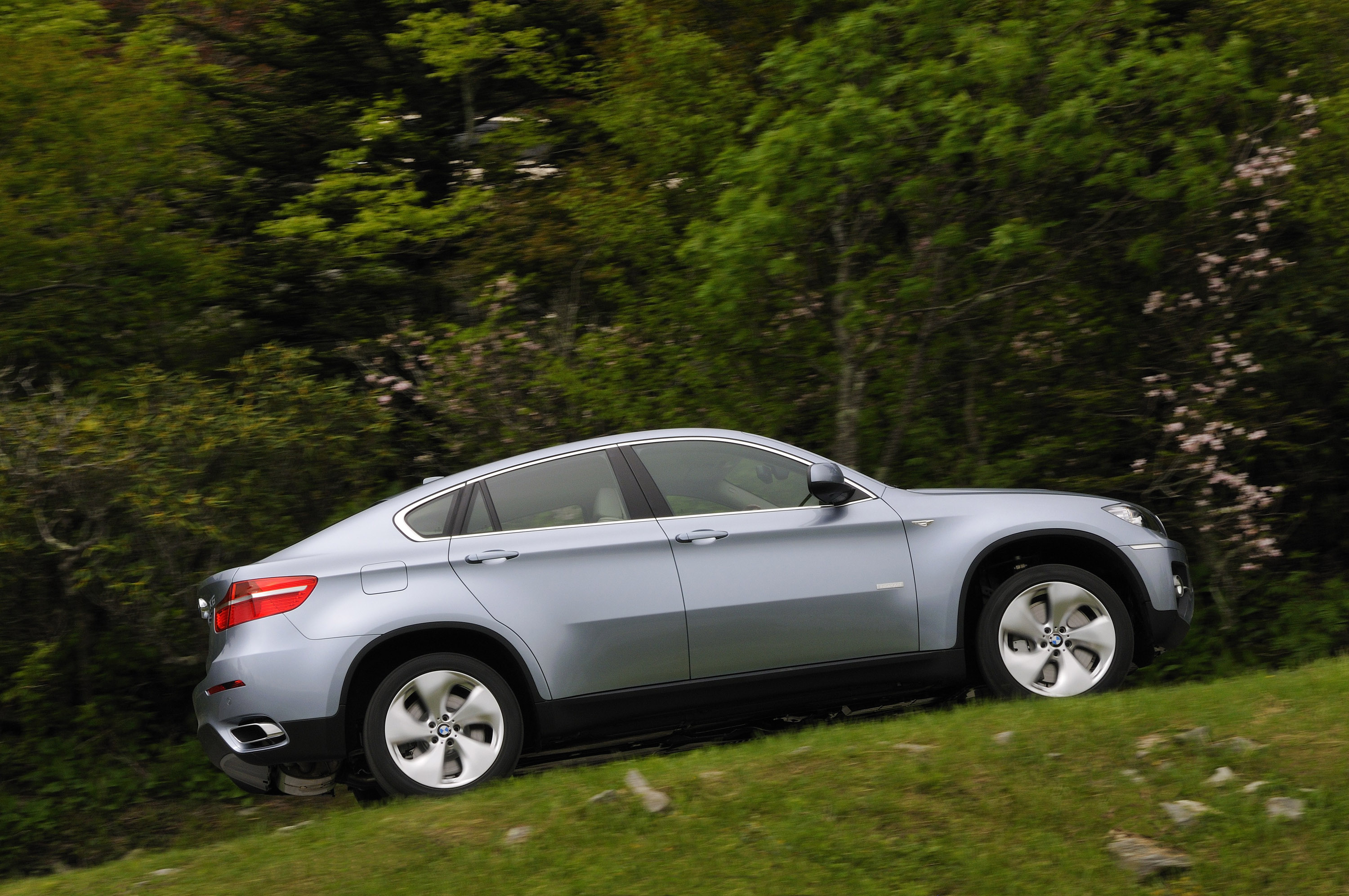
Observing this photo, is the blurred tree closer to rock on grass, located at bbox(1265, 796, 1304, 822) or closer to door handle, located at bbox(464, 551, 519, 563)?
door handle, located at bbox(464, 551, 519, 563)

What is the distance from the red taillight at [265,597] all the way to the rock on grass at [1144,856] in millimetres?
3534

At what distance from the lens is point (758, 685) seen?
19.7ft

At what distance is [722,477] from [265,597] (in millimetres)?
2268

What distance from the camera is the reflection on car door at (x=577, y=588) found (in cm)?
582

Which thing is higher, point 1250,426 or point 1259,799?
point 1250,426

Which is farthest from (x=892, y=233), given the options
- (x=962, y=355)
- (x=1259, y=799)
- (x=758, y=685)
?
(x=1259, y=799)

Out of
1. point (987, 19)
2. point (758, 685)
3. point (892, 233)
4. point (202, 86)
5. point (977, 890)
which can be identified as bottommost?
point (977, 890)

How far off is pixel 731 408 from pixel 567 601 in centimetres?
468

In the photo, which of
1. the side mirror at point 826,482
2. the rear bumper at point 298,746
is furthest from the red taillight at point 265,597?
the side mirror at point 826,482

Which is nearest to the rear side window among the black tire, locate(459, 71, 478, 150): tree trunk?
the black tire

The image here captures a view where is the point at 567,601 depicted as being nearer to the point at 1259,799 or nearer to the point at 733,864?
the point at 733,864

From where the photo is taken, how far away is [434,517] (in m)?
6.00

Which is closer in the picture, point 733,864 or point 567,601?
point 733,864

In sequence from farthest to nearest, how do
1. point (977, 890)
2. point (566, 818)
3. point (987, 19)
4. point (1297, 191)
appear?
1. point (1297, 191)
2. point (987, 19)
3. point (566, 818)
4. point (977, 890)
